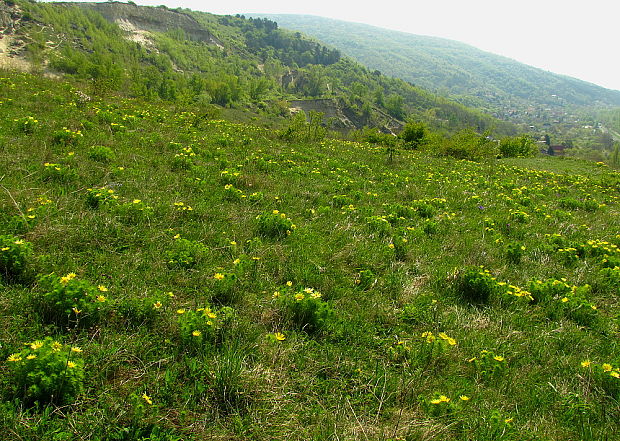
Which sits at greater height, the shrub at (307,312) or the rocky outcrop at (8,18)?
the rocky outcrop at (8,18)

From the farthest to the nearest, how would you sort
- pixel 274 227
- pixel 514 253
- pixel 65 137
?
pixel 65 137, pixel 514 253, pixel 274 227

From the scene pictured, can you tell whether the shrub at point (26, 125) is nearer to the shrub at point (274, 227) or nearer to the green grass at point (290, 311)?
the green grass at point (290, 311)

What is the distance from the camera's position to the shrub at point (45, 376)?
278 centimetres

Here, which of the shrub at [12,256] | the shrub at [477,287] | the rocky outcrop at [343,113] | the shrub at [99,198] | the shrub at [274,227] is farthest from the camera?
the rocky outcrop at [343,113]

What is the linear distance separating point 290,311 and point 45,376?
2620 mm

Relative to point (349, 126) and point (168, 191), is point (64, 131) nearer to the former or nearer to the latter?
point (168, 191)

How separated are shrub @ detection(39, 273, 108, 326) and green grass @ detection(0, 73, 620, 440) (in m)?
0.07

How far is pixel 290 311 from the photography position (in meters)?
4.50

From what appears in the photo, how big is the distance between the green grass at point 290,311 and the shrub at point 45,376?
0.32 ft

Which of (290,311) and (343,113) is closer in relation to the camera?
(290,311)

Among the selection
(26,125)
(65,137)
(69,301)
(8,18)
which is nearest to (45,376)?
(69,301)

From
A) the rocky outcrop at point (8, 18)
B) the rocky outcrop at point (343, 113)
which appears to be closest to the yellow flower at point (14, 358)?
the rocky outcrop at point (343, 113)

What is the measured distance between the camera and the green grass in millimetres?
3117

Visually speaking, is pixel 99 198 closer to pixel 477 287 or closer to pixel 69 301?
pixel 69 301
